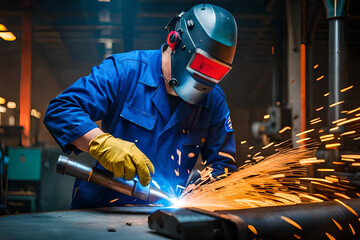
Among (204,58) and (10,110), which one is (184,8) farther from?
(10,110)

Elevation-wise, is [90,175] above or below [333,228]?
above

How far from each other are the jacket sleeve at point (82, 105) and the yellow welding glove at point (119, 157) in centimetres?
9

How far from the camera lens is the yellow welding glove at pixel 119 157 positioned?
61.3 inches

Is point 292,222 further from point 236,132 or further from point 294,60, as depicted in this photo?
point 236,132

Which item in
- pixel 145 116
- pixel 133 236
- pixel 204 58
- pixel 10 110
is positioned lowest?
pixel 133 236

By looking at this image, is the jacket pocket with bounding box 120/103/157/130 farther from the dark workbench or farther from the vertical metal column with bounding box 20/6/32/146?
the vertical metal column with bounding box 20/6/32/146

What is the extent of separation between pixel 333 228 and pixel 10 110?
34.2ft

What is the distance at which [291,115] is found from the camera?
171 inches

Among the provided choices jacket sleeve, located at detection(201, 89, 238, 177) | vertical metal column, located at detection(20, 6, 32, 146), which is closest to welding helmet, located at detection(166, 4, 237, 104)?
jacket sleeve, located at detection(201, 89, 238, 177)

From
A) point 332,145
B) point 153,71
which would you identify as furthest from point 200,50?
point 332,145

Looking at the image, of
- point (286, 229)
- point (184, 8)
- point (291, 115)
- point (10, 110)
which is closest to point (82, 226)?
point (286, 229)

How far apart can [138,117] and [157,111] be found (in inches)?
4.4

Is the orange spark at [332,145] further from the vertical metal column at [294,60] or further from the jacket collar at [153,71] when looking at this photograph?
the vertical metal column at [294,60]

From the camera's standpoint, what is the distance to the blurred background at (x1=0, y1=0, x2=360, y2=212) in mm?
4293
